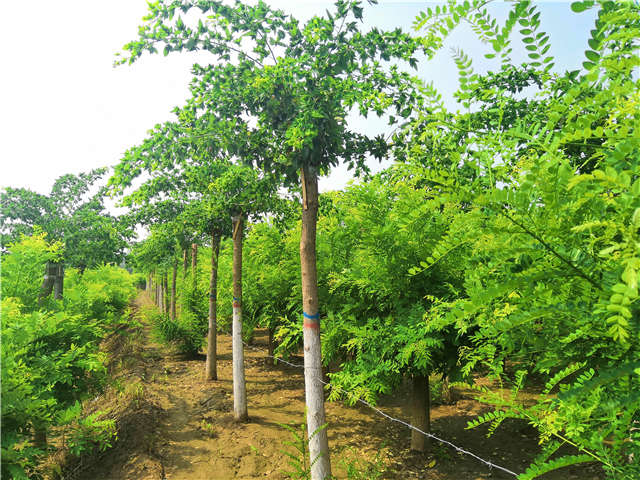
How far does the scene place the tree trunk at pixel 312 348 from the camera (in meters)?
4.11

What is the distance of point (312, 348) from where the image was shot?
13.9 feet

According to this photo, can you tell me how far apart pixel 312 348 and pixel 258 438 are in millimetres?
3435

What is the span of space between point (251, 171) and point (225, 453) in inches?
184

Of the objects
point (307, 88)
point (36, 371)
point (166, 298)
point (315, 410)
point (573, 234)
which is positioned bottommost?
point (315, 410)

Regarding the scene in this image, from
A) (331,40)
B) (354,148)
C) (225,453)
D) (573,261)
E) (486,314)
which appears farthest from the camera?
(225,453)

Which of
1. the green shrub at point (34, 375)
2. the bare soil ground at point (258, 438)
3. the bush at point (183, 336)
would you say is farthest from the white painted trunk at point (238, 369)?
the bush at point (183, 336)

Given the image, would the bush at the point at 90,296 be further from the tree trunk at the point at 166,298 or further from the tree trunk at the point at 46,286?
the tree trunk at the point at 166,298

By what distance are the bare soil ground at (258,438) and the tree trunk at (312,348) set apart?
0.64 metres

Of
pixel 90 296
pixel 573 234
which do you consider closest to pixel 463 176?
pixel 573 234

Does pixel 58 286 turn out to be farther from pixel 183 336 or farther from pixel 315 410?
pixel 315 410

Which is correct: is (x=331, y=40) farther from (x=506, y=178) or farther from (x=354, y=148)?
(x=506, y=178)

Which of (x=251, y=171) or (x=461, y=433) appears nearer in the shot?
(x=251, y=171)

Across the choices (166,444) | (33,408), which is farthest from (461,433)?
(33,408)

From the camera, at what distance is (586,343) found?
1.64m
